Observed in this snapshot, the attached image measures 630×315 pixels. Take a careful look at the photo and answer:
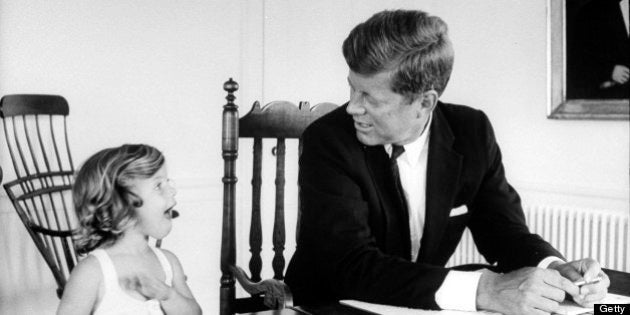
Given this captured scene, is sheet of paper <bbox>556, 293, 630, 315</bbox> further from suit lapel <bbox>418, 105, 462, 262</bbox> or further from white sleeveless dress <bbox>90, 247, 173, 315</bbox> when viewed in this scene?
white sleeveless dress <bbox>90, 247, 173, 315</bbox>

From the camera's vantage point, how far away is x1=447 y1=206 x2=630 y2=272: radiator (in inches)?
132

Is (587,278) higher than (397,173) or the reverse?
the reverse

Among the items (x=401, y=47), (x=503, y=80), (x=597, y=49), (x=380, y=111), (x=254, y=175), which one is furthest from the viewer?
(x=503, y=80)

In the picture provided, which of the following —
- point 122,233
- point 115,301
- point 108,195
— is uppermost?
point 108,195

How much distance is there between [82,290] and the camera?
1.64 meters

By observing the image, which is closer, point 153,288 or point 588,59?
point 153,288

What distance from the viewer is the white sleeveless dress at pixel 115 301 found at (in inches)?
64.6

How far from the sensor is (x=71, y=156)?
12.1 feet

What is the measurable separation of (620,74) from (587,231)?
83 centimetres

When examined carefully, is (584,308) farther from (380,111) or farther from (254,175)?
(254,175)

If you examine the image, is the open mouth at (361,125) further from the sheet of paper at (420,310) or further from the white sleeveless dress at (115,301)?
the white sleeveless dress at (115,301)

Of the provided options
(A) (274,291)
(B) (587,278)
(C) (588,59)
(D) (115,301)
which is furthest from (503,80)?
(D) (115,301)

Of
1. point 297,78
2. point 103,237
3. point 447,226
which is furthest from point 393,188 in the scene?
point 297,78

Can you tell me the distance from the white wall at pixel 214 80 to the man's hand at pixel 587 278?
212 cm
